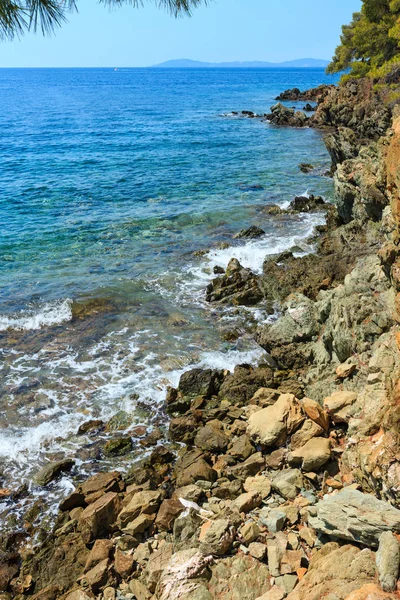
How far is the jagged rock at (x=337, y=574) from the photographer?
5.59 meters

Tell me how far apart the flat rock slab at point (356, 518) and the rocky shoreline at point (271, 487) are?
0.06 ft

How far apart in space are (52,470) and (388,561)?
25.4 ft

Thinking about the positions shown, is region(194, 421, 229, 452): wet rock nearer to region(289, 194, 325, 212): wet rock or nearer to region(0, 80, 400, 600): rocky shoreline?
region(0, 80, 400, 600): rocky shoreline

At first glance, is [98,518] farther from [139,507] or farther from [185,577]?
[185,577]

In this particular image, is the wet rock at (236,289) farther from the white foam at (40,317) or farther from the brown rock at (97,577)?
the brown rock at (97,577)

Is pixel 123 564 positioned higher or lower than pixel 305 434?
lower

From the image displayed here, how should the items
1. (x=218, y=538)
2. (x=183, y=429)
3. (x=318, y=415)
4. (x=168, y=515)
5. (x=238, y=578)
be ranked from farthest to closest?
(x=183, y=429), (x=318, y=415), (x=168, y=515), (x=218, y=538), (x=238, y=578)

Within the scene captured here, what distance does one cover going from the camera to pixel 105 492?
9844 millimetres

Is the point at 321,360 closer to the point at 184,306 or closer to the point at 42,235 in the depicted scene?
the point at 184,306

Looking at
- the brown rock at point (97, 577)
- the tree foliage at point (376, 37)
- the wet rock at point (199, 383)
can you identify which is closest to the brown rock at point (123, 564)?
the brown rock at point (97, 577)

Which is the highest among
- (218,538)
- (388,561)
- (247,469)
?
(388,561)

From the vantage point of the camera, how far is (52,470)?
10711 millimetres

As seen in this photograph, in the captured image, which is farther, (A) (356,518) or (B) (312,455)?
(B) (312,455)

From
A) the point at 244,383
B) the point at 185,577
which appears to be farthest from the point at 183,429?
the point at 185,577
